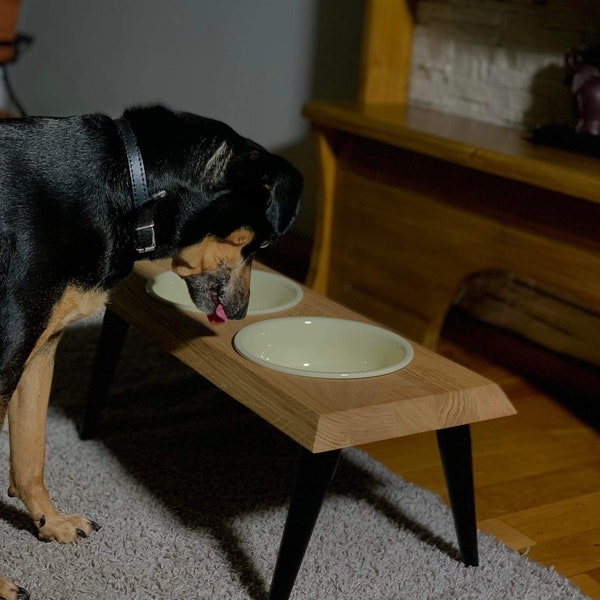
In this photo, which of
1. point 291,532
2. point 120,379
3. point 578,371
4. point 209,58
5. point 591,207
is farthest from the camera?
point 209,58

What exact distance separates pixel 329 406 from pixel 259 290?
573 millimetres

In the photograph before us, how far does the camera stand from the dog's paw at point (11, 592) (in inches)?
55.9

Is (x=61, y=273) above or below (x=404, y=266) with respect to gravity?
above

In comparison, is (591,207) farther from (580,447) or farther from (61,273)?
(61,273)

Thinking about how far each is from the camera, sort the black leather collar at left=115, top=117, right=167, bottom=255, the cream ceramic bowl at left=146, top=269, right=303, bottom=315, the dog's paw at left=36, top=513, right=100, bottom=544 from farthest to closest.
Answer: the cream ceramic bowl at left=146, top=269, right=303, bottom=315
the dog's paw at left=36, top=513, right=100, bottom=544
the black leather collar at left=115, top=117, right=167, bottom=255

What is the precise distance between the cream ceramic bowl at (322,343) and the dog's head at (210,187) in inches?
7.0

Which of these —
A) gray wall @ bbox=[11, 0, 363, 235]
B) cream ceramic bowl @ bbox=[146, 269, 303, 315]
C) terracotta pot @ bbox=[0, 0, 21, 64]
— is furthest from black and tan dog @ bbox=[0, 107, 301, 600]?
terracotta pot @ bbox=[0, 0, 21, 64]

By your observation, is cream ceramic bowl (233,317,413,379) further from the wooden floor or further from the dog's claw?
→ the dog's claw

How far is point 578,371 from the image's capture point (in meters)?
2.51

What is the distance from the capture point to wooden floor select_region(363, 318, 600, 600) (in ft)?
5.62

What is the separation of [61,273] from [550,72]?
1.55m

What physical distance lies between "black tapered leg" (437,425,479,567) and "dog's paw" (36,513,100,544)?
23.3 inches

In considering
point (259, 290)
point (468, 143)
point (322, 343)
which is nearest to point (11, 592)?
point (322, 343)

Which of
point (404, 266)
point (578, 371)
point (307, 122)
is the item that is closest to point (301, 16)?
point (307, 122)
